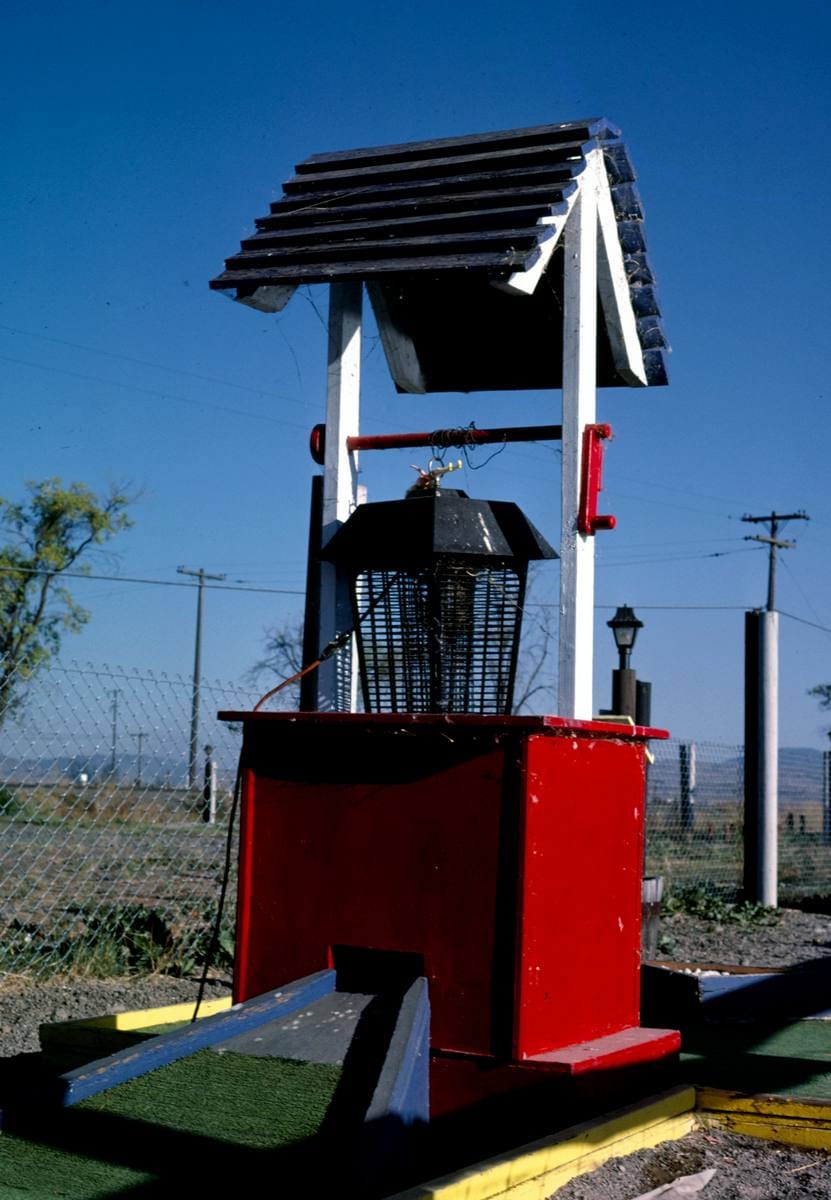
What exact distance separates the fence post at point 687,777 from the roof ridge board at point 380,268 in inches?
348

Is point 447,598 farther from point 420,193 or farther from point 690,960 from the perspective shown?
point 690,960

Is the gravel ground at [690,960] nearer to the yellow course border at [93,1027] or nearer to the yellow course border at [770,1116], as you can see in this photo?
the yellow course border at [770,1116]

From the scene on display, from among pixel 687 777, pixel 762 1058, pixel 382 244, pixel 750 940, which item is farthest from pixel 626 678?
pixel 382 244

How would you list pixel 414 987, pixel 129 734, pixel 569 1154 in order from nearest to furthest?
pixel 569 1154 → pixel 414 987 → pixel 129 734

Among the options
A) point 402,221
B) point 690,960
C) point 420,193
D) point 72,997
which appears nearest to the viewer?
point 402,221

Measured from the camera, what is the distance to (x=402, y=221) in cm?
492

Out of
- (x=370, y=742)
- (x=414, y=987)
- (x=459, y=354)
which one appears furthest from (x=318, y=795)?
(x=459, y=354)

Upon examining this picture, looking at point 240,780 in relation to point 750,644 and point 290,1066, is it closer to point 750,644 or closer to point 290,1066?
point 290,1066

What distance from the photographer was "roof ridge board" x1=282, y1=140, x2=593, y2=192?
4918 millimetres

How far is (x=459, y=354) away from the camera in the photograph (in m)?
5.78

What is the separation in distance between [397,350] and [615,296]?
0.99m

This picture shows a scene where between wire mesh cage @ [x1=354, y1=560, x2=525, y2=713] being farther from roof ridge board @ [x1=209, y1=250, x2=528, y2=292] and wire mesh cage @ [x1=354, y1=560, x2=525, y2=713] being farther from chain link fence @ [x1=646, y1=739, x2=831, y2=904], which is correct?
chain link fence @ [x1=646, y1=739, x2=831, y2=904]

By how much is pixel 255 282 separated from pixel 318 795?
204 cm

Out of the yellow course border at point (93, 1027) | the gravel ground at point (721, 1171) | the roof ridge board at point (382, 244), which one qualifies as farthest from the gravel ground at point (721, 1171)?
the roof ridge board at point (382, 244)
